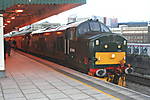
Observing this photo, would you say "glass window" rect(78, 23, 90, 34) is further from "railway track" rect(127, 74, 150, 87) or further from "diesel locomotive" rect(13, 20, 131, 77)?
"railway track" rect(127, 74, 150, 87)

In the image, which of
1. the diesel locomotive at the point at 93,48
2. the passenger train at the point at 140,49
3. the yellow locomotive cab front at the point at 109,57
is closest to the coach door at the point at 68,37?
the diesel locomotive at the point at 93,48

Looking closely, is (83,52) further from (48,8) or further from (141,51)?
(141,51)

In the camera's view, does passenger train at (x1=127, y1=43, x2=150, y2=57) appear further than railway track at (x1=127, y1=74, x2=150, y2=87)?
Yes

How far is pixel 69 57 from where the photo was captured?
11852 mm

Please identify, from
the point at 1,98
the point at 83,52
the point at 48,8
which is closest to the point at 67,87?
the point at 1,98

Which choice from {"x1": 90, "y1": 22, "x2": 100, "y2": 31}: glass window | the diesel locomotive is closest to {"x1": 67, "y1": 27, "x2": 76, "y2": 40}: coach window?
the diesel locomotive

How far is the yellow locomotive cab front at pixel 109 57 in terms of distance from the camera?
969 cm

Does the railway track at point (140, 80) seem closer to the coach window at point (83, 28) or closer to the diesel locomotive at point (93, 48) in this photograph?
the diesel locomotive at point (93, 48)

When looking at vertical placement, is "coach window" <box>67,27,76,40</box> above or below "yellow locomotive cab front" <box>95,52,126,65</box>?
above

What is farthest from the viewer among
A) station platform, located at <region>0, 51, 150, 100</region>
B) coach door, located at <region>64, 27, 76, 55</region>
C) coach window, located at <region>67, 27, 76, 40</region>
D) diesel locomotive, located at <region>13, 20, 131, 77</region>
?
coach door, located at <region>64, 27, 76, 55</region>

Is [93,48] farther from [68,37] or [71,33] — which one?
[68,37]

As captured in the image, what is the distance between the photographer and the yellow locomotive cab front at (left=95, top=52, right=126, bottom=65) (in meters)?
9.69

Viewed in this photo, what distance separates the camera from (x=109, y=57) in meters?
9.98

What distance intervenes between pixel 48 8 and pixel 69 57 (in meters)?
6.13
